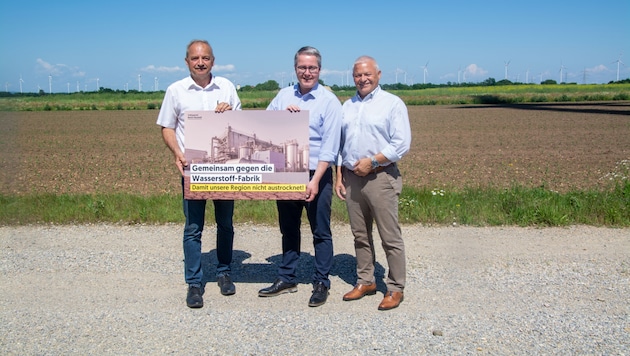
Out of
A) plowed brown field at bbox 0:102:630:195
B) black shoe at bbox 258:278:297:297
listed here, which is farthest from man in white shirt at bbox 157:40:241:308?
plowed brown field at bbox 0:102:630:195

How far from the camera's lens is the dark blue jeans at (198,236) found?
540 cm

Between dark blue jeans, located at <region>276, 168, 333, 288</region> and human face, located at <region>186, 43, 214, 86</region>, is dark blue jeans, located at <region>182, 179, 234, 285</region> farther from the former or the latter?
human face, located at <region>186, 43, 214, 86</region>

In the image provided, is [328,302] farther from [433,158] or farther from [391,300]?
[433,158]

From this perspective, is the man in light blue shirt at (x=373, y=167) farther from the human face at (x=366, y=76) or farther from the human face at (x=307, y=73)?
the human face at (x=307, y=73)

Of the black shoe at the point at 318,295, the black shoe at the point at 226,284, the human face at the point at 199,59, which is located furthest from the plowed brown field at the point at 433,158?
the black shoe at the point at 318,295

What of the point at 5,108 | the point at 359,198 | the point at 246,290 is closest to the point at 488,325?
A: the point at 359,198

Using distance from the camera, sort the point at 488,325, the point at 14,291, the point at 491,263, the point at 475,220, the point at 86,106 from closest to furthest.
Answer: the point at 488,325
the point at 14,291
the point at 491,263
the point at 475,220
the point at 86,106

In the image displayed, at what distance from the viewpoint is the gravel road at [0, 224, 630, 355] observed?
4.23 m

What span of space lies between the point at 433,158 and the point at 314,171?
15398mm

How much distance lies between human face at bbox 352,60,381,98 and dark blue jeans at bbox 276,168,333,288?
32.4 inches

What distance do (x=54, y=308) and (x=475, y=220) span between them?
522cm

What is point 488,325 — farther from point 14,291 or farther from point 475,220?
point 14,291

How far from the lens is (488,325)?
4504 millimetres

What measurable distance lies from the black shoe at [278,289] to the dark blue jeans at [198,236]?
1.66 feet
